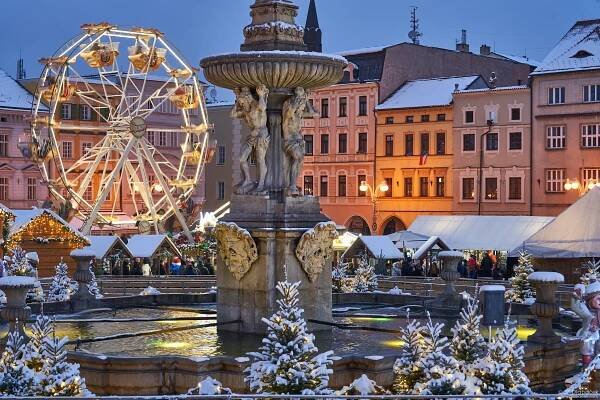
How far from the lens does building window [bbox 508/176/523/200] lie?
2092 inches

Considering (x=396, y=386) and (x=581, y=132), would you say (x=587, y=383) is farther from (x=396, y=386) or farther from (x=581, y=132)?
(x=581, y=132)

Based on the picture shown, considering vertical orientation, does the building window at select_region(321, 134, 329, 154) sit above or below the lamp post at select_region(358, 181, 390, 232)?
above

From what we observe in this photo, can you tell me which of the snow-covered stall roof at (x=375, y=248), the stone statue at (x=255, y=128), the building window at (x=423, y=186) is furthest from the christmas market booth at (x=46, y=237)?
the building window at (x=423, y=186)

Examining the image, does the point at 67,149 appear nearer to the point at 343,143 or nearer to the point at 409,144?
the point at 343,143

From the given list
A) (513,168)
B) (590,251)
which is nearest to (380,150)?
(513,168)

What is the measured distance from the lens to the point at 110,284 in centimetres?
2912

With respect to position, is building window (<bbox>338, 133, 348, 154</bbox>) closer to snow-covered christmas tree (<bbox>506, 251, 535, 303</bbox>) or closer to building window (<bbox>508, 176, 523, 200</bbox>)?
building window (<bbox>508, 176, 523, 200</bbox>)

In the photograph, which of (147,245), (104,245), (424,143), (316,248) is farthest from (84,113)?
(316,248)

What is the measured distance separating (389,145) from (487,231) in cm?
1982

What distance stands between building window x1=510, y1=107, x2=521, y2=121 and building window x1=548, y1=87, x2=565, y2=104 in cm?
178

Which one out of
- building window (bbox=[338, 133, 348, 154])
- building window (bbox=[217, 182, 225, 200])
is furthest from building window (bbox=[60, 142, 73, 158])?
building window (bbox=[338, 133, 348, 154])

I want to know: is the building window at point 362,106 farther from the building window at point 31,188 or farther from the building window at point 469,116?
the building window at point 31,188

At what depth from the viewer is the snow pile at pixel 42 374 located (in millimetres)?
11344

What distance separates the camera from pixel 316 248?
57.7 ft
